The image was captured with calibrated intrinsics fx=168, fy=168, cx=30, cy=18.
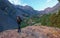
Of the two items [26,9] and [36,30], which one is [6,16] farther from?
[36,30]

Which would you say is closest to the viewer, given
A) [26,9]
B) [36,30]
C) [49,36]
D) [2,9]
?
[49,36]

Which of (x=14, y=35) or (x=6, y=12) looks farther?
(x=6, y=12)

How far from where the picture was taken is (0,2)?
8188cm

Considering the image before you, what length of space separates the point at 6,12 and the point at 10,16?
278cm

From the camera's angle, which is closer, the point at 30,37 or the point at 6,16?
the point at 30,37

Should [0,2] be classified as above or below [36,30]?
above

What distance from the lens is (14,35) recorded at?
20938mm

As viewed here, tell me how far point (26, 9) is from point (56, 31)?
73990 mm

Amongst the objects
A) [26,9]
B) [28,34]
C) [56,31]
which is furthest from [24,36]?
[26,9]

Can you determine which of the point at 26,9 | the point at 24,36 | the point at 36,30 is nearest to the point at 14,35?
the point at 24,36

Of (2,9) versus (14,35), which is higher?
(2,9)

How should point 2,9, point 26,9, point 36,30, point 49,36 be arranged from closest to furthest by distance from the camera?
point 49,36 → point 36,30 → point 2,9 → point 26,9

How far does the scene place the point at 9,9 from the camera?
8500 centimetres

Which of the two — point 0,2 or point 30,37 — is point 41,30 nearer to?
point 30,37
